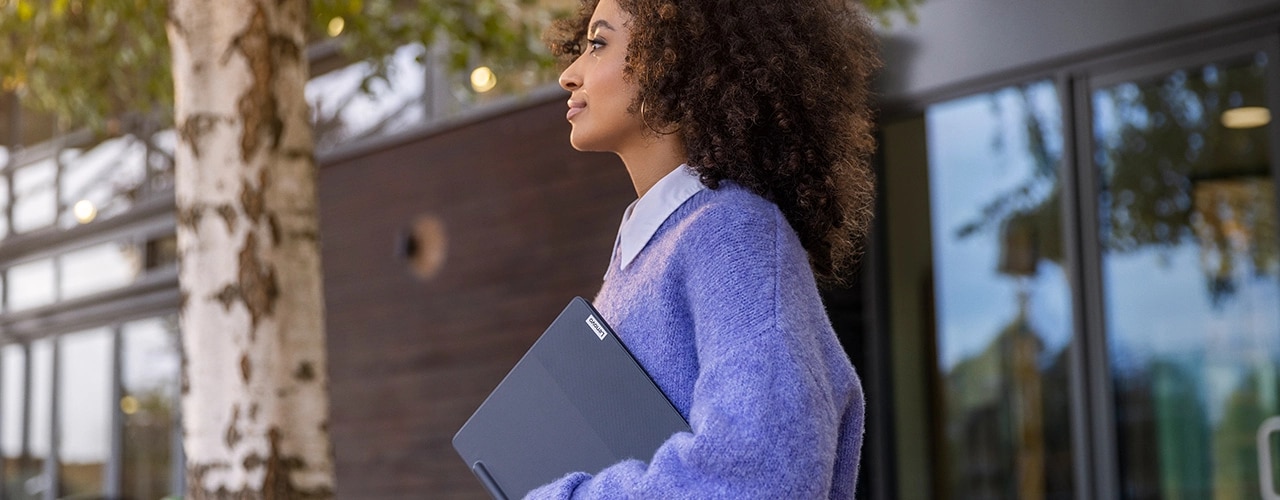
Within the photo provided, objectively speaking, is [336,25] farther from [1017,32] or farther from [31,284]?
[31,284]

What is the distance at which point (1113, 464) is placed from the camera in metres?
5.12

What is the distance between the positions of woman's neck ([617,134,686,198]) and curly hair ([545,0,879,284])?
3 centimetres

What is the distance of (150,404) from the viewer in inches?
407

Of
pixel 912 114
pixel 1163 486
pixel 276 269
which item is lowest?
pixel 1163 486

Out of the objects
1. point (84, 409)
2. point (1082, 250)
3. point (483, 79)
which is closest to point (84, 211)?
point (84, 409)

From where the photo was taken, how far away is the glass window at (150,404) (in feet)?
33.1

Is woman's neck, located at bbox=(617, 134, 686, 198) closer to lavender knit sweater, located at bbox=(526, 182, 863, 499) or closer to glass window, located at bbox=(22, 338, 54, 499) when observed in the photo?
lavender knit sweater, located at bbox=(526, 182, 863, 499)

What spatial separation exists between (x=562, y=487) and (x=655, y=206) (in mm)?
347

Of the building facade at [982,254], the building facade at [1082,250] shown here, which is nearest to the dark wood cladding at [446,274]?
the building facade at [982,254]

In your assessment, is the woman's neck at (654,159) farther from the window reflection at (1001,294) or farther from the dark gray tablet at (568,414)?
the window reflection at (1001,294)

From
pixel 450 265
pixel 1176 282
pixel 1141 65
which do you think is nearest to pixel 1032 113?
pixel 1141 65

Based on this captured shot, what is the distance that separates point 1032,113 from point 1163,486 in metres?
1.52

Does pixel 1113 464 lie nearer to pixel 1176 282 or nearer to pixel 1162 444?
pixel 1162 444

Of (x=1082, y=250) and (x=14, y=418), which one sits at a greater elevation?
(x=1082, y=250)
